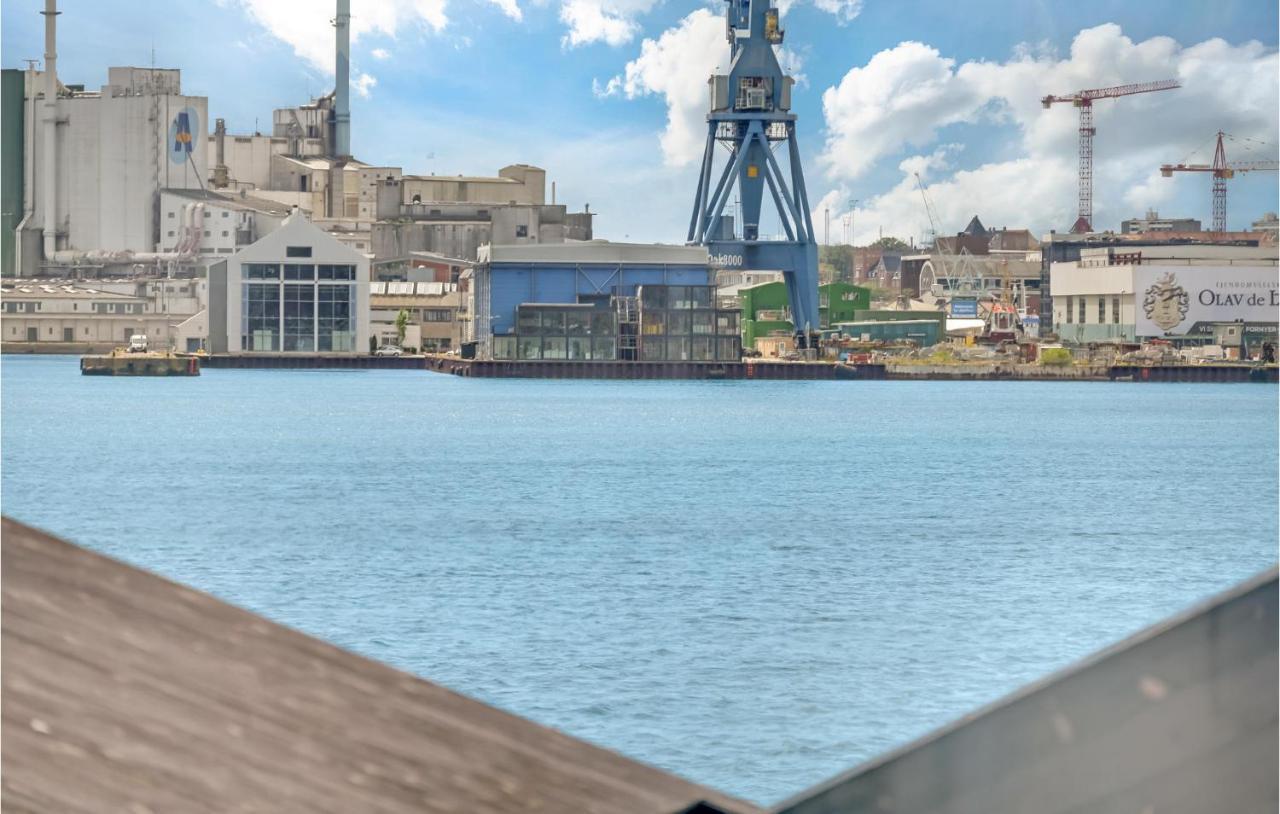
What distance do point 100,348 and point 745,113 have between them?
30.7 m

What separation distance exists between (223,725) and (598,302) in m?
65.3

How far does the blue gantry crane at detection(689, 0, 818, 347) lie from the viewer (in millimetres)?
64688

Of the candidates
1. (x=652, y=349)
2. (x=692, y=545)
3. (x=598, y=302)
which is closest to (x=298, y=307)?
Result: (x=598, y=302)

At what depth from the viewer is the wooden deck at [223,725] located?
654 millimetres

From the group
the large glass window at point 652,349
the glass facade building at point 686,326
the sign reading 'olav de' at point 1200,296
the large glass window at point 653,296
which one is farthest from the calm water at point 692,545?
the sign reading 'olav de' at point 1200,296

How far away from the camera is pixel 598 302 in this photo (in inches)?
2596

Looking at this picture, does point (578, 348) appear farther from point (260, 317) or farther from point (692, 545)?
point (692, 545)

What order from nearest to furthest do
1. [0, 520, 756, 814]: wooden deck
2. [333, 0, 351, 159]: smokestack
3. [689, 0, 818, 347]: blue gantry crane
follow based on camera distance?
[0, 520, 756, 814]: wooden deck, [689, 0, 818, 347]: blue gantry crane, [333, 0, 351, 159]: smokestack

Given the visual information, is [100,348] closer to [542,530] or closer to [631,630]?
[542,530]

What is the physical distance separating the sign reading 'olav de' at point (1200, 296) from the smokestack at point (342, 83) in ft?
127

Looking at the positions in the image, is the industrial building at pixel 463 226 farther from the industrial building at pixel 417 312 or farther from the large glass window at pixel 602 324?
the large glass window at pixel 602 324

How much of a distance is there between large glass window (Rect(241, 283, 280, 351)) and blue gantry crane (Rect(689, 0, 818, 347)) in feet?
54.8

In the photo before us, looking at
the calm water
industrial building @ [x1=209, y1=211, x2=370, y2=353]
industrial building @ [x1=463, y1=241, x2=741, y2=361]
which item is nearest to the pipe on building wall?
industrial building @ [x1=209, y1=211, x2=370, y2=353]

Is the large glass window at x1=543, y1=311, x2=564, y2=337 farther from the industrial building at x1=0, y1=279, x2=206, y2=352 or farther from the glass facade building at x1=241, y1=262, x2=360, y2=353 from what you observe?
the industrial building at x1=0, y1=279, x2=206, y2=352
